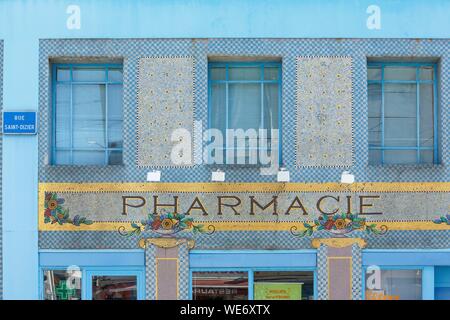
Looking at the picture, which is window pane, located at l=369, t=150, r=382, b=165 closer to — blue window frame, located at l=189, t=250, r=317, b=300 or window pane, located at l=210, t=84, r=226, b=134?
blue window frame, located at l=189, t=250, r=317, b=300

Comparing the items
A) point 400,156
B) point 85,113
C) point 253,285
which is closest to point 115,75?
point 85,113

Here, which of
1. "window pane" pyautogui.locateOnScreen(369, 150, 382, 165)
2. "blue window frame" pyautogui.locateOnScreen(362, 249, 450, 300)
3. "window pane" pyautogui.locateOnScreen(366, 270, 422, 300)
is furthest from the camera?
"window pane" pyautogui.locateOnScreen(369, 150, 382, 165)

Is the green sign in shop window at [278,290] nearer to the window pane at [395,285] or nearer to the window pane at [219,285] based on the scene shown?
the window pane at [219,285]

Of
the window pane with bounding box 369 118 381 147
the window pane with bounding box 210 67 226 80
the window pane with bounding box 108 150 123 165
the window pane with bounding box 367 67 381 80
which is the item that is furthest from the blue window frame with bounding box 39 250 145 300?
the window pane with bounding box 367 67 381 80

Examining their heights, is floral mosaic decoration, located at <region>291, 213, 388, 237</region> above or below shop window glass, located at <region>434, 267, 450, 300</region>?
above

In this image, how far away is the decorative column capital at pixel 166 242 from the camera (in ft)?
29.1

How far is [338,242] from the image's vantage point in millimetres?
8867

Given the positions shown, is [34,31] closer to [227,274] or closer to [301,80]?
[301,80]

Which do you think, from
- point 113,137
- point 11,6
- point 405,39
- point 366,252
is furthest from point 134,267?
point 405,39

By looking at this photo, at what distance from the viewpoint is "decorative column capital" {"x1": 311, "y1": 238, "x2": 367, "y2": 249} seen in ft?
29.1

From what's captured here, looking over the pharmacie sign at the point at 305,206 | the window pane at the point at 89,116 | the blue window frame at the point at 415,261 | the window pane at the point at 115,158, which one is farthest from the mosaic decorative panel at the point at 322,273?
the window pane at the point at 89,116

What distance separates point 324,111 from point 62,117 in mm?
4070

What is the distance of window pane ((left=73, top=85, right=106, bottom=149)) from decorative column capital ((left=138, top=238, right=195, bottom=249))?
5.47 feet

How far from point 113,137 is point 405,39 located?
472cm
